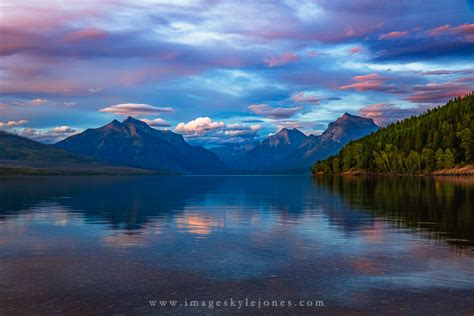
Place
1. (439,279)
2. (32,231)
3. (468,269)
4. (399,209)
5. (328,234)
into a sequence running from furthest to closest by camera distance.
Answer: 1. (399,209)
2. (32,231)
3. (328,234)
4. (468,269)
5. (439,279)

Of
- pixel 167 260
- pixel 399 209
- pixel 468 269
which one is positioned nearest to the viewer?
pixel 468 269

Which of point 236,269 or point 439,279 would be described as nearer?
point 439,279

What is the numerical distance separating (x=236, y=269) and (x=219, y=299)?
638 centimetres

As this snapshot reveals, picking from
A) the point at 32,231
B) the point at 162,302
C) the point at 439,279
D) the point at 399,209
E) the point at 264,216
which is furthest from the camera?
the point at 399,209

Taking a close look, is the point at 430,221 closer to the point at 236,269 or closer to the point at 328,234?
the point at 328,234

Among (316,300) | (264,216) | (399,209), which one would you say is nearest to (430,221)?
(399,209)

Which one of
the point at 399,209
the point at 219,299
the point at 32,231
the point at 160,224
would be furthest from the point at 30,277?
the point at 399,209

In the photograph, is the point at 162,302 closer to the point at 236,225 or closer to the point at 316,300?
the point at 316,300

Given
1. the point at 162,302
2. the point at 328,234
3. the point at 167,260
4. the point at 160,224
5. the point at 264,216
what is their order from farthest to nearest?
1. the point at 264,216
2. the point at 160,224
3. the point at 328,234
4. the point at 167,260
5. the point at 162,302

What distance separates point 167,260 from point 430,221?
1341 inches

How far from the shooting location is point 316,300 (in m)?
21.2

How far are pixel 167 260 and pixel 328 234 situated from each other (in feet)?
58.9

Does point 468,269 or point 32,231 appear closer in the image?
point 468,269

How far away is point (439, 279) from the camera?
2484 centimetres
